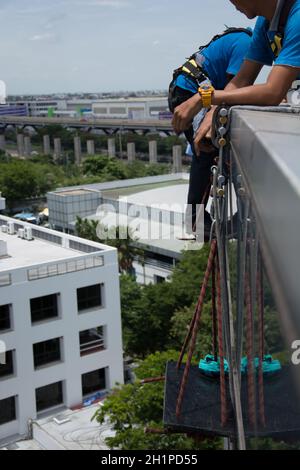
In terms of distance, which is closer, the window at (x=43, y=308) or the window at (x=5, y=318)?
the window at (x=5, y=318)

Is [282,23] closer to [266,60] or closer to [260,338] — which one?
[266,60]

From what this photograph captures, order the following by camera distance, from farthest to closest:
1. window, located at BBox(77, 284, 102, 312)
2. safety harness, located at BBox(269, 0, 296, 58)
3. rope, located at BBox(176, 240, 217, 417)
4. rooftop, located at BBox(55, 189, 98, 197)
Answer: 1. rooftop, located at BBox(55, 189, 98, 197)
2. window, located at BBox(77, 284, 102, 312)
3. rope, located at BBox(176, 240, 217, 417)
4. safety harness, located at BBox(269, 0, 296, 58)

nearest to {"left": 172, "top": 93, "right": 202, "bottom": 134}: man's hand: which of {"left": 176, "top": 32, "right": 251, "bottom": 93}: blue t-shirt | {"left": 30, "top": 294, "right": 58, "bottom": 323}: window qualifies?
{"left": 176, "top": 32, "right": 251, "bottom": 93}: blue t-shirt

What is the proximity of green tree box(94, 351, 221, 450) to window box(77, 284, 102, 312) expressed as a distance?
3244 mm

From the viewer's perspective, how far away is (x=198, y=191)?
9.15 feet

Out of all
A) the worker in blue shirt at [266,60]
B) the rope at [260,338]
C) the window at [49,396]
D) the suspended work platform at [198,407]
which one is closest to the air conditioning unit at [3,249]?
the window at [49,396]

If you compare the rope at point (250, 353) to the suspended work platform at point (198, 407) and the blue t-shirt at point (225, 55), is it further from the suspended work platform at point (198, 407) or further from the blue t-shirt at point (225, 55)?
the blue t-shirt at point (225, 55)

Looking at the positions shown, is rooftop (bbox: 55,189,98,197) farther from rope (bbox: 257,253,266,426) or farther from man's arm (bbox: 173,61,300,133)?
rope (bbox: 257,253,266,426)

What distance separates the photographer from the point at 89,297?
12469 mm

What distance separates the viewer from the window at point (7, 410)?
451 inches

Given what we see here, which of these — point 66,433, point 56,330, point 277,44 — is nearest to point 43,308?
point 56,330

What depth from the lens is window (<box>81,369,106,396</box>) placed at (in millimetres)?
12656

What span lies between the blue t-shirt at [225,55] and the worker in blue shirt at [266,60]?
0.23 meters

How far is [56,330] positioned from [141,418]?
379 cm
